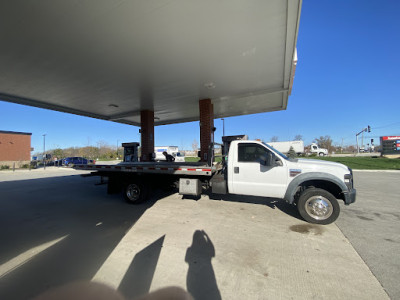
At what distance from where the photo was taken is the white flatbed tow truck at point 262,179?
173 inches

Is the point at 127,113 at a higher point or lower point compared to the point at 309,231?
higher

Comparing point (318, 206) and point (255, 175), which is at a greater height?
point (255, 175)

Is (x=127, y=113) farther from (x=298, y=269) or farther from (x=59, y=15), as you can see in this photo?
(x=298, y=269)

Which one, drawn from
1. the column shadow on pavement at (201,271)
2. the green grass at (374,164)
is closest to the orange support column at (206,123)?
the column shadow on pavement at (201,271)

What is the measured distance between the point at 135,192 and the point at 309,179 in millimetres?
5331

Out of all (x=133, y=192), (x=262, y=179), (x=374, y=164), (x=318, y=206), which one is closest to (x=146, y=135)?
(x=133, y=192)

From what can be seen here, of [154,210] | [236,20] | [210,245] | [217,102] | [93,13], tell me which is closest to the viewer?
[210,245]

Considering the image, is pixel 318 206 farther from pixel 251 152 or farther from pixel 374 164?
pixel 374 164

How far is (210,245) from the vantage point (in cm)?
337

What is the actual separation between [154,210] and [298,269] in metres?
3.97

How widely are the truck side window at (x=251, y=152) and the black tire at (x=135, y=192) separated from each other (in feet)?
11.1

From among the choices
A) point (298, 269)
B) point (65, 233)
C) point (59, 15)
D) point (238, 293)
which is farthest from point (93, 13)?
point (298, 269)

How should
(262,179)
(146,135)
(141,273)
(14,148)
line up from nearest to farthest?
(141,273) → (262,179) → (146,135) → (14,148)

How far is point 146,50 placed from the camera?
5.81 m
